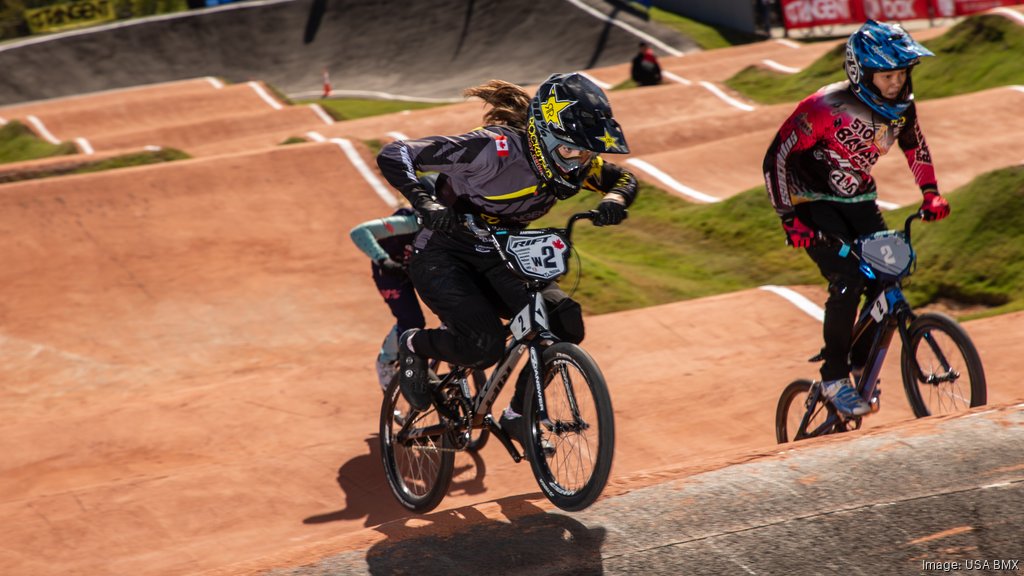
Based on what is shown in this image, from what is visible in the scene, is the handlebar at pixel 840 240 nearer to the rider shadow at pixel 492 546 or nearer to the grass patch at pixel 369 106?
the rider shadow at pixel 492 546

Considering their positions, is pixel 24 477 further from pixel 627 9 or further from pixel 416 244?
pixel 627 9

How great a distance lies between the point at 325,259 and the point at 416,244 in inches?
284

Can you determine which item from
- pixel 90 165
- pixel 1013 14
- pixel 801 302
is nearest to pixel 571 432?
pixel 801 302

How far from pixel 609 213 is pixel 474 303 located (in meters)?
0.80

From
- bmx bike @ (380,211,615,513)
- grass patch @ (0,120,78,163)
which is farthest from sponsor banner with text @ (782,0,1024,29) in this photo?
bmx bike @ (380,211,615,513)

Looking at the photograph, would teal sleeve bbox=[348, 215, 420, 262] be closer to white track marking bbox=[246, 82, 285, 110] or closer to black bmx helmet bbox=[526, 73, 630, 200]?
black bmx helmet bbox=[526, 73, 630, 200]

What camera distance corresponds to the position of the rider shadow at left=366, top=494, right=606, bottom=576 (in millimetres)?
3953

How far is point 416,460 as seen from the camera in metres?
5.79

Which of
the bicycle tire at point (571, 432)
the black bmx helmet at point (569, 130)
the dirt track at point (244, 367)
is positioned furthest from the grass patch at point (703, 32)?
the bicycle tire at point (571, 432)

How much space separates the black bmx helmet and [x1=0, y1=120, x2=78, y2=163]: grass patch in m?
19.5

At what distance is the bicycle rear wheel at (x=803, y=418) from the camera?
5.89m

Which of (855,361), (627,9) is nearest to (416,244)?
(855,361)

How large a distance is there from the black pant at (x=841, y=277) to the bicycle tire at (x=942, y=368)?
0.31 metres

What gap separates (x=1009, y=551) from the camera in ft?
12.4
